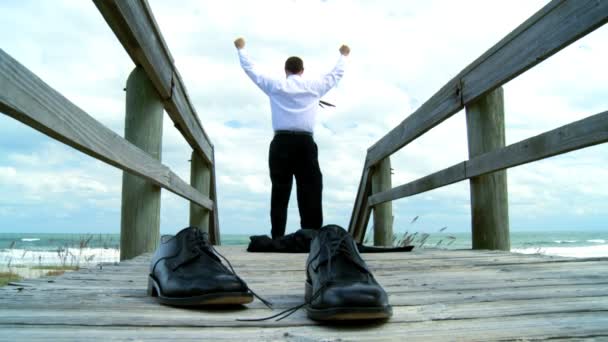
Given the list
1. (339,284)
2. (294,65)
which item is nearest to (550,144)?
(339,284)

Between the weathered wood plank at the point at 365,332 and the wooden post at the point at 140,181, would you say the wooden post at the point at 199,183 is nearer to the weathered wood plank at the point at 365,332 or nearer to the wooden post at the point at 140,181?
the wooden post at the point at 140,181

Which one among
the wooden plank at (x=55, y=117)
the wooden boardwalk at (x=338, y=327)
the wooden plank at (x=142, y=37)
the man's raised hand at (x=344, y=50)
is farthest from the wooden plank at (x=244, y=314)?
the man's raised hand at (x=344, y=50)

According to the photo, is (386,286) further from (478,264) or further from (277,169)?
(277,169)

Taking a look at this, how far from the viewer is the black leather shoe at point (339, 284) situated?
110cm

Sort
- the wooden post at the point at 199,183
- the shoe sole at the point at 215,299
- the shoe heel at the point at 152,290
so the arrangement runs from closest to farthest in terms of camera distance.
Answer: the shoe sole at the point at 215,299
the shoe heel at the point at 152,290
the wooden post at the point at 199,183

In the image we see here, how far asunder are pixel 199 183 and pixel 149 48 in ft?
9.52

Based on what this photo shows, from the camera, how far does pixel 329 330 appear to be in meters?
1.08

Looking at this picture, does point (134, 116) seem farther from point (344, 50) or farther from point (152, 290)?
Result: point (344, 50)

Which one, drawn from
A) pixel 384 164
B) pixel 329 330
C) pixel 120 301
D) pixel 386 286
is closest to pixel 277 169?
pixel 384 164

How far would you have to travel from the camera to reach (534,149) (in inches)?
83.0

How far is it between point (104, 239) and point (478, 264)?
15.6 ft

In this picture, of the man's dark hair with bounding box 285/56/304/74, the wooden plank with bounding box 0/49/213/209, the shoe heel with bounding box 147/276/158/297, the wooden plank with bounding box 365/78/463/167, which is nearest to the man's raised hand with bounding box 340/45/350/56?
the man's dark hair with bounding box 285/56/304/74

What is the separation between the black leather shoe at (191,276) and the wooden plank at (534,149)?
1.26 meters

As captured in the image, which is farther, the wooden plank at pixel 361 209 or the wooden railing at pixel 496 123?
the wooden plank at pixel 361 209
